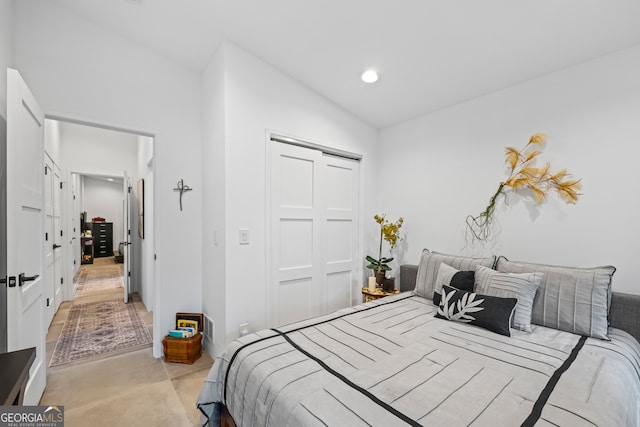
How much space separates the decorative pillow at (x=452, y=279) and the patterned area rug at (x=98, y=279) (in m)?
5.53

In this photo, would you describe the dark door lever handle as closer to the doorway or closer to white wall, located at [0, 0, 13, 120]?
white wall, located at [0, 0, 13, 120]

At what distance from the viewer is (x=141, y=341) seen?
117 inches

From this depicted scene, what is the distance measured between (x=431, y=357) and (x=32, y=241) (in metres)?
2.55

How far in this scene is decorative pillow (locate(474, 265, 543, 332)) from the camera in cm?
183

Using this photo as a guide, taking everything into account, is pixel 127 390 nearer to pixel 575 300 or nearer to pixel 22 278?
pixel 22 278

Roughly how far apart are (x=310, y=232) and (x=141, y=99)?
6.65ft

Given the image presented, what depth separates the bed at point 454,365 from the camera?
105 centimetres

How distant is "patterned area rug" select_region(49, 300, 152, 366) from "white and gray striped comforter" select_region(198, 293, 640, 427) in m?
1.94

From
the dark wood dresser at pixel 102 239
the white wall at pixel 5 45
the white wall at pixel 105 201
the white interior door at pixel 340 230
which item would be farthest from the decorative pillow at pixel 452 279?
the white wall at pixel 105 201

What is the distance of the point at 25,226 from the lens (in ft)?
5.56

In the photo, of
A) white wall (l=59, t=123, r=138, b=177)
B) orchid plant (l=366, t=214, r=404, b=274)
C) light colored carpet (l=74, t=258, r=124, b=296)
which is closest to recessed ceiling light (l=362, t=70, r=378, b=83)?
orchid plant (l=366, t=214, r=404, b=274)

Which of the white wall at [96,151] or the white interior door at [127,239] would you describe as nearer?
the white interior door at [127,239]

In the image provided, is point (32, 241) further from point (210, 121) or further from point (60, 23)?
point (60, 23)

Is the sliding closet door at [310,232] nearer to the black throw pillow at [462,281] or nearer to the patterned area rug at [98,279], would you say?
the black throw pillow at [462,281]
